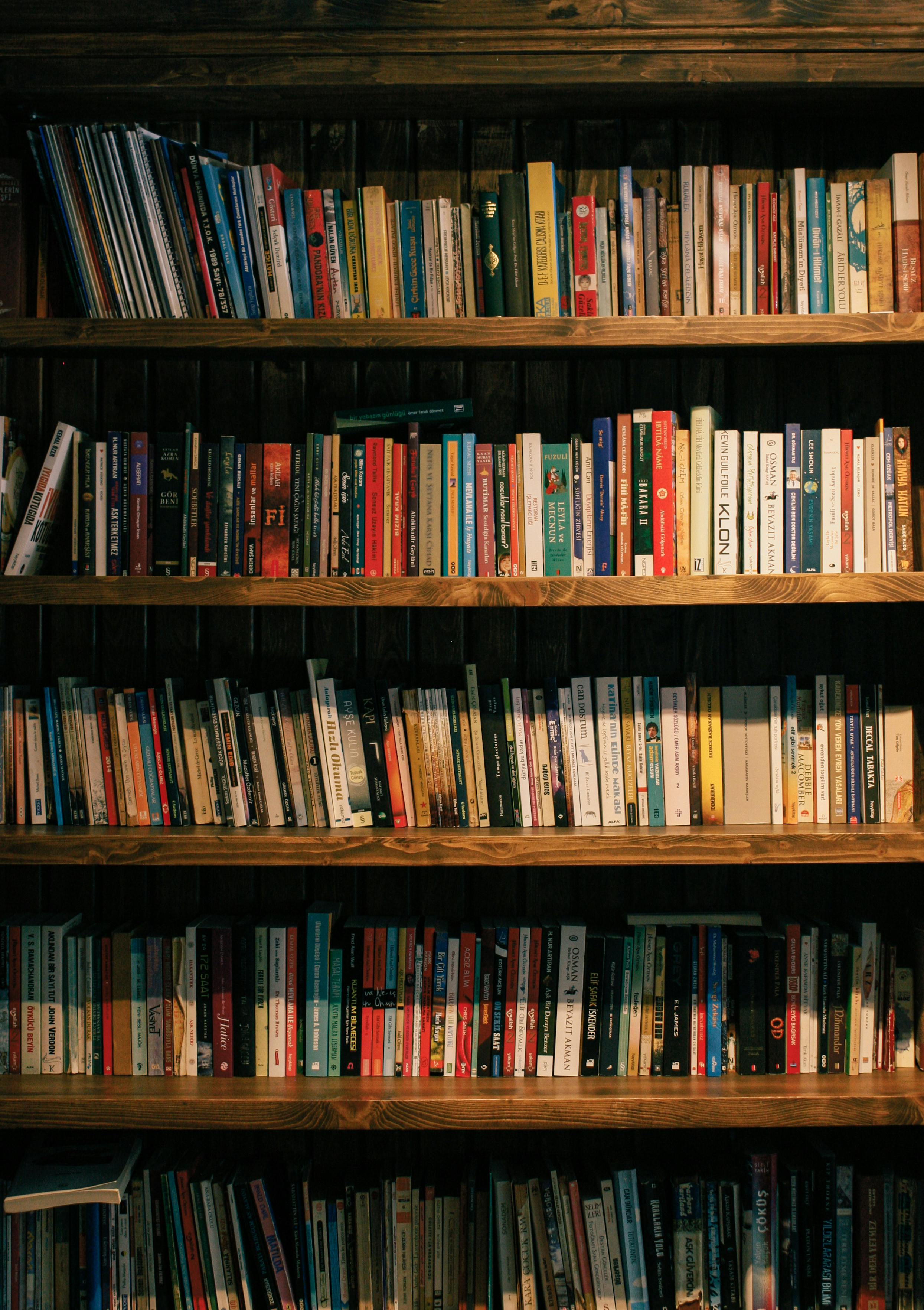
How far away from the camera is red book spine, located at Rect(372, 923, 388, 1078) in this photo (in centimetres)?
158

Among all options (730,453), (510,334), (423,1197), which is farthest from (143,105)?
(423,1197)

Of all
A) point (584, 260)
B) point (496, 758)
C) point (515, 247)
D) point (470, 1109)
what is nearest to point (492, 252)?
point (515, 247)

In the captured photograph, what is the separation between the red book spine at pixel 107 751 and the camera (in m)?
1.59

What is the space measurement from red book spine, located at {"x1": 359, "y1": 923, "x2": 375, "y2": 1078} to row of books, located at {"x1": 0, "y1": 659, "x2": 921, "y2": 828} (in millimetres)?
198

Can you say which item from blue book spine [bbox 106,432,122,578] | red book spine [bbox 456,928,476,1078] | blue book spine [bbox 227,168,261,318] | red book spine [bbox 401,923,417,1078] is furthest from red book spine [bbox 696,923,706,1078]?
blue book spine [bbox 227,168,261,318]

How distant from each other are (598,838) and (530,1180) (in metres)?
0.60

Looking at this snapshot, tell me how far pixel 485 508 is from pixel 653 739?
1.57ft

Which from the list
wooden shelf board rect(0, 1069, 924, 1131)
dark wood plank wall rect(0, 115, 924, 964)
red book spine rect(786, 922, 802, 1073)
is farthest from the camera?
dark wood plank wall rect(0, 115, 924, 964)

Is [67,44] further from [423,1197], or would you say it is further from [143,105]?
[423,1197]

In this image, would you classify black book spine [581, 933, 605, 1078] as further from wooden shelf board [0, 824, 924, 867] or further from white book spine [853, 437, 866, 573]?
white book spine [853, 437, 866, 573]

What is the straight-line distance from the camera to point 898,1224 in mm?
1581

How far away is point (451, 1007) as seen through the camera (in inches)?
62.5

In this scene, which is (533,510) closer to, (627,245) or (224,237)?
(627,245)

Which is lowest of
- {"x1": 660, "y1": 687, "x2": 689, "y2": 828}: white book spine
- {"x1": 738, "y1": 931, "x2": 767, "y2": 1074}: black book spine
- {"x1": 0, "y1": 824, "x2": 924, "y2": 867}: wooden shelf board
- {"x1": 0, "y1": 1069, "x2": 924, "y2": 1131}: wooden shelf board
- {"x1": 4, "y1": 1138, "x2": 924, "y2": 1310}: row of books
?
{"x1": 4, "y1": 1138, "x2": 924, "y2": 1310}: row of books
